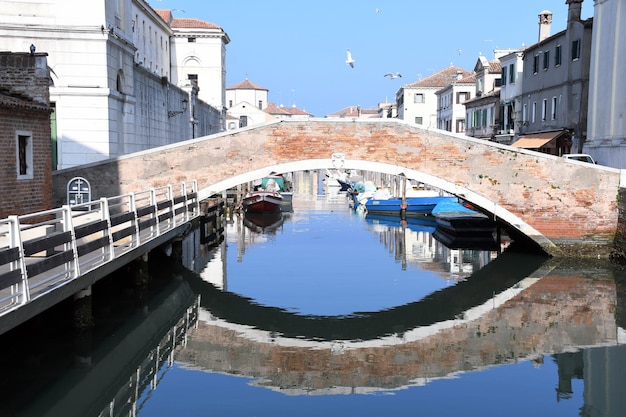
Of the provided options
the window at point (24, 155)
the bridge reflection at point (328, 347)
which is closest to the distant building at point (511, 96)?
the bridge reflection at point (328, 347)

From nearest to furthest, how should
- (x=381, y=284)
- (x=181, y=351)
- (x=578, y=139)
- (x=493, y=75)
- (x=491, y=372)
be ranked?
(x=491, y=372)
(x=181, y=351)
(x=381, y=284)
(x=578, y=139)
(x=493, y=75)

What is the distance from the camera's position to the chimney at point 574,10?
27.1 metres

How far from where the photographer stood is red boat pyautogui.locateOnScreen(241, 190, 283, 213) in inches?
1315

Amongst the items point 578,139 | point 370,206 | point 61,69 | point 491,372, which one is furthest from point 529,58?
point 491,372

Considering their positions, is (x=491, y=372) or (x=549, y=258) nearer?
(x=491, y=372)

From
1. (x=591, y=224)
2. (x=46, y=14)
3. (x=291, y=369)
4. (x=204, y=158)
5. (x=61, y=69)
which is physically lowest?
(x=291, y=369)

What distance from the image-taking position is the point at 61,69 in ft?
62.6

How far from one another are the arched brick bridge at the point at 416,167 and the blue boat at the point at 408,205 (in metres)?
13.2

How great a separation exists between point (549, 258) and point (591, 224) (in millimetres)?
1439

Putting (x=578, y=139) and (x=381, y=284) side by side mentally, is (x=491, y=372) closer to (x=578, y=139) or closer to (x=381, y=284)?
(x=381, y=284)

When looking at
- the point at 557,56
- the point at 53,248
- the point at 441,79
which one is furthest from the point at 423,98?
the point at 53,248

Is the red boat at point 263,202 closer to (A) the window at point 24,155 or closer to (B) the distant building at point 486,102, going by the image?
(B) the distant building at point 486,102

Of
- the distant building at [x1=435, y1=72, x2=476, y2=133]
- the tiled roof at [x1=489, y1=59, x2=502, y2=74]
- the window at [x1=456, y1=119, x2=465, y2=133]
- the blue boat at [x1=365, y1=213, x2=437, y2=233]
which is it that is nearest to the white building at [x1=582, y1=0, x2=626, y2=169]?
the blue boat at [x1=365, y1=213, x2=437, y2=233]

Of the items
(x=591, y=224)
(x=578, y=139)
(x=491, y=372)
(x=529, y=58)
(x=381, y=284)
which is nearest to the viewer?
(x=491, y=372)
